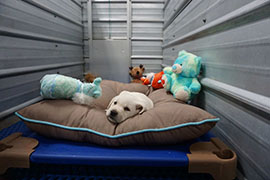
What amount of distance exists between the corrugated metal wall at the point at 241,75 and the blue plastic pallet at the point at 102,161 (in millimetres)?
237

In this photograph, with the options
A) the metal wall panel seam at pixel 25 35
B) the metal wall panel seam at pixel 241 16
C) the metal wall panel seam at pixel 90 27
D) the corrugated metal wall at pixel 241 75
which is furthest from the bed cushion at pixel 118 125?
the metal wall panel seam at pixel 90 27

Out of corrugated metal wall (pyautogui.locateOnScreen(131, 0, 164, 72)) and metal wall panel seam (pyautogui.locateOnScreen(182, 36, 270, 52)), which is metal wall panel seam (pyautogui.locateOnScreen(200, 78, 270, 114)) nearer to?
metal wall panel seam (pyautogui.locateOnScreen(182, 36, 270, 52))

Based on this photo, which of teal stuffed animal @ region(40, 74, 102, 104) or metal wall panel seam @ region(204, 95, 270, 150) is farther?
teal stuffed animal @ region(40, 74, 102, 104)

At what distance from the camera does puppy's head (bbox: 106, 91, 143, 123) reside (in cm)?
101

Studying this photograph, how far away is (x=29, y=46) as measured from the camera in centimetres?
169

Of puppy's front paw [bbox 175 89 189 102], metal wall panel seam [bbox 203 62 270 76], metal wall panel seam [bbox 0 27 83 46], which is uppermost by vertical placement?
metal wall panel seam [bbox 0 27 83 46]

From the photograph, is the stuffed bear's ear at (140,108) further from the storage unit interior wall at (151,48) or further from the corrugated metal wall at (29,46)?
the corrugated metal wall at (29,46)

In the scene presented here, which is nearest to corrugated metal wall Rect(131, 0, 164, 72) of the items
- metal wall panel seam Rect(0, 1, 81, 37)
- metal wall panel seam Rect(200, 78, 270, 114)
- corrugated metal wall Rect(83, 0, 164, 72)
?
corrugated metal wall Rect(83, 0, 164, 72)

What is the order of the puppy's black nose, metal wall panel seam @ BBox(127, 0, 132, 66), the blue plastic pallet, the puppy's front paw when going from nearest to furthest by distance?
the blue plastic pallet
the puppy's black nose
the puppy's front paw
metal wall panel seam @ BBox(127, 0, 132, 66)

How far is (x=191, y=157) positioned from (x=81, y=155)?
0.51 m

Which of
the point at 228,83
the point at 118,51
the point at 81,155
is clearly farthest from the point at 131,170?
the point at 118,51

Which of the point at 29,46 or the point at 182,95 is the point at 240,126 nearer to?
the point at 182,95

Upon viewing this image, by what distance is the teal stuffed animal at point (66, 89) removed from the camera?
1.11 metres

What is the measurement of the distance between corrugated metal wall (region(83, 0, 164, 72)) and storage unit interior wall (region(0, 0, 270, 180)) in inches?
0.7
